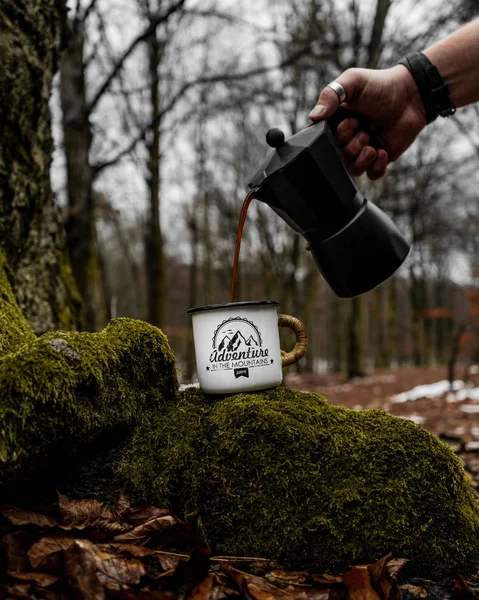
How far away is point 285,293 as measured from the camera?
1286cm

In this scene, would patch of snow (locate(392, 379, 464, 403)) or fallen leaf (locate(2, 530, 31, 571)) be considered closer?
fallen leaf (locate(2, 530, 31, 571))

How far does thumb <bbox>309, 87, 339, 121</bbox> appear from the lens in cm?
208

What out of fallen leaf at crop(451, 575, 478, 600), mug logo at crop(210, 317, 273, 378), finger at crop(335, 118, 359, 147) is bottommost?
fallen leaf at crop(451, 575, 478, 600)

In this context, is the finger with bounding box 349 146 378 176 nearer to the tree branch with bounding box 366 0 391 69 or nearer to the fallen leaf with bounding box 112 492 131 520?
the fallen leaf with bounding box 112 492 131 520

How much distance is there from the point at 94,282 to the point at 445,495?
5.17m

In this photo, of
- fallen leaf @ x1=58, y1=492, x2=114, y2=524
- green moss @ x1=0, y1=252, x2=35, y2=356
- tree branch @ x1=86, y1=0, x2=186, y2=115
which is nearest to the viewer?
fallen leaf @ x1=58, y1=492, x2=114, y2=524

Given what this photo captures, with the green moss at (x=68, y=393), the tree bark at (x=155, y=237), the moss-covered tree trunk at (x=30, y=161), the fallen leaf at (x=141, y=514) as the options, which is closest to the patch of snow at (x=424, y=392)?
A: the tree bark at (x=155, y=237)

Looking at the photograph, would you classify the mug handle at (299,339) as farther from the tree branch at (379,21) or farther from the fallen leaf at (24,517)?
the tree branch at (379,21)

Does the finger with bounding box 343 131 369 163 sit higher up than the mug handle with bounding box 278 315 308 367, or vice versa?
the finger with bounding box 343 131 369 163

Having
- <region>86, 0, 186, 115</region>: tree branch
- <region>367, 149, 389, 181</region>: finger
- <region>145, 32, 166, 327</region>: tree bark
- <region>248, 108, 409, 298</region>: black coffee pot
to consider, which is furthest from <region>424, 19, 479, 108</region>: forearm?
<region>145, 32, 166, 327</region>: tree bark

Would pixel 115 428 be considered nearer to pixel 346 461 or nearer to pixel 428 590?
pixel 346 461

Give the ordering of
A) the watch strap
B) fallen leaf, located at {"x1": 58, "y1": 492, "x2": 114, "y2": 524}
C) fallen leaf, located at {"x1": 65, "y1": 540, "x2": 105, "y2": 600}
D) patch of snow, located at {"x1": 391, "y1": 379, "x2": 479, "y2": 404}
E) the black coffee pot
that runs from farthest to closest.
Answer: patch of snow, located at {"x1": 391, "y1": 379, "x2": 479, "y2": 404}
the watch strap
the black coffee pot
fallen leaf, located at {"x1": 58, "y1": 492, "x2": 114, "y2": 524}
fallen leaf, located at {"x1": 65, "y1": 540, "x2": 105, "y2": 600}

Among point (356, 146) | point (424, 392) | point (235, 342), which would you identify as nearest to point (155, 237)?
point (424, 392)

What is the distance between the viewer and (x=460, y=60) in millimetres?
2305
